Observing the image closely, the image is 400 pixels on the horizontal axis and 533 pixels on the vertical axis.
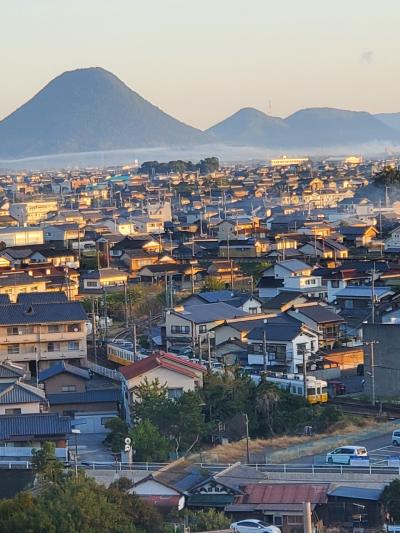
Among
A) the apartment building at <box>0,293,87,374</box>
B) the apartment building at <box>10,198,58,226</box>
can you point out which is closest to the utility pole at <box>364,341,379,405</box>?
the apartment building at <box>0,293,87,374</box>

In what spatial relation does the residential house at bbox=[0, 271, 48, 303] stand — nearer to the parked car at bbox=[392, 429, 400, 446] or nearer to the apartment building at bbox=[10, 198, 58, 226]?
the parked car at bbox=[392, 429, 400, 446]

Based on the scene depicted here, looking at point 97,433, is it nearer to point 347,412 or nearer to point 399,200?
point 347,412

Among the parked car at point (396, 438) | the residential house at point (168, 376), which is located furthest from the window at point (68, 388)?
the parked car at point (396, 438)

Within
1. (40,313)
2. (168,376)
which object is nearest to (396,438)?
(168,376)

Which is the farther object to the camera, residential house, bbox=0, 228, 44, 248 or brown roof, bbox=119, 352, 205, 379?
residential house, bbox=0, 228, 44, 248

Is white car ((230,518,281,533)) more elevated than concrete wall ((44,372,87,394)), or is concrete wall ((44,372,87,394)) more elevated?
white car ((230,518,281,533))

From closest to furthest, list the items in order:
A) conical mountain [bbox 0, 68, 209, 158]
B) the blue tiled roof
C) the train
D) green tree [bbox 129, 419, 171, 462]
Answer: green tree [bbox 129, 419, 171, 462] → the blue tiled roof → the train → conical mountain [bbox 0, 68, 209, 158]

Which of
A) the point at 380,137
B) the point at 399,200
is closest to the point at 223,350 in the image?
the point at 399,200

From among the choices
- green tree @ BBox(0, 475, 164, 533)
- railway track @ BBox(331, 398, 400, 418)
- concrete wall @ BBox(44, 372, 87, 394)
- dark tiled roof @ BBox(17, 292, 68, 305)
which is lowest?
railway track @ BBox(331, 398, 400, 418)
